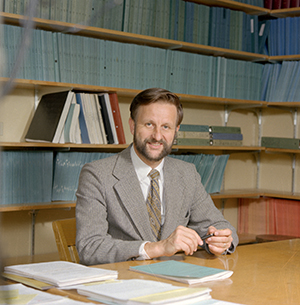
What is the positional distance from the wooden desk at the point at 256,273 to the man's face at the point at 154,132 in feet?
1.31

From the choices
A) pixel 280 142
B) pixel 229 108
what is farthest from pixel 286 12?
pixel 280 142

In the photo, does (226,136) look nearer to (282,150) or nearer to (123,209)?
(282,150)

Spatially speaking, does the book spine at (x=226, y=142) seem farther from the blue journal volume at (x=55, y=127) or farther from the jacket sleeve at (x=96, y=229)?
the jacket sleeve at (x=96, y=229)

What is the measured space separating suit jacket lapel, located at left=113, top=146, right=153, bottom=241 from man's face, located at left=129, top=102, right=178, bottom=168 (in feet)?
0.34

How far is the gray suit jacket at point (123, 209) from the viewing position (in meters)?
1.33

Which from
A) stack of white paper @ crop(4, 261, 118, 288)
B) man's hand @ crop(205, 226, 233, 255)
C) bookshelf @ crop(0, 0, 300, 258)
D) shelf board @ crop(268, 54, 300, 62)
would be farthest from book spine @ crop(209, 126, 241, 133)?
stack of white paper @ crop(4, 261, 118, 288)

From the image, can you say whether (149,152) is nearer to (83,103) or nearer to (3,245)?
(83,103)

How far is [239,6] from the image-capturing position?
123 inches

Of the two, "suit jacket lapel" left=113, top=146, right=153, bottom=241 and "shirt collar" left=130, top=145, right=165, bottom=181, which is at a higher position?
"shirt collar" left=130, top=145, right=165, bottom=181

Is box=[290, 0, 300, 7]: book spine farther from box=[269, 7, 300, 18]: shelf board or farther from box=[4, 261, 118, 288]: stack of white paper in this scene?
box=[4, 261, 118, 288]: stack of white paper

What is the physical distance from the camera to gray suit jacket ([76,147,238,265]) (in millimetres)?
1335

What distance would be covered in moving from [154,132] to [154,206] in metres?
0.27

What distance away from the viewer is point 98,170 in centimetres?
152

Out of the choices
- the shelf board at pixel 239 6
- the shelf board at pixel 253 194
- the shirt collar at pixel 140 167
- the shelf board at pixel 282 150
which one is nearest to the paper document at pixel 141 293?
the shirt collar at pixel 140 167
